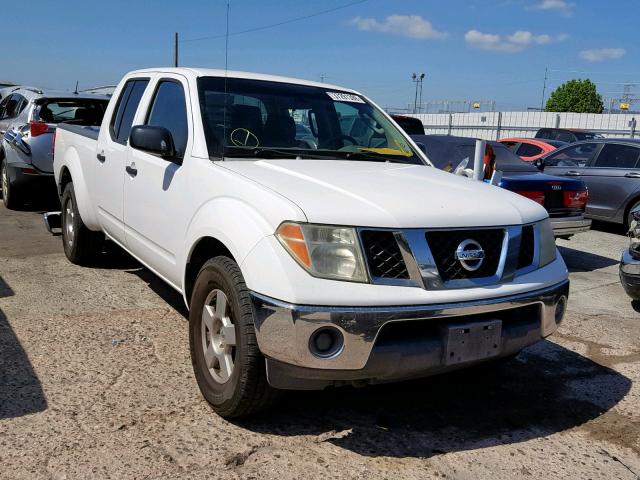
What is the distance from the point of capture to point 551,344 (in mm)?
4617

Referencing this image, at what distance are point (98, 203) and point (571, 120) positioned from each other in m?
32.6

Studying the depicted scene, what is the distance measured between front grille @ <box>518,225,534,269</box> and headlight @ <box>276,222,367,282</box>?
39.0 inches

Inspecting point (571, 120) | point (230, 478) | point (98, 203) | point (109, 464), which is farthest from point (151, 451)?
point (571, 120)

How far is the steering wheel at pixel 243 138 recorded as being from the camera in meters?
3.76

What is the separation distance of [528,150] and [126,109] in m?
10.5

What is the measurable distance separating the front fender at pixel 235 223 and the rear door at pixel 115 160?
58.0 inches

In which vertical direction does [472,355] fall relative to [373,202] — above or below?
below

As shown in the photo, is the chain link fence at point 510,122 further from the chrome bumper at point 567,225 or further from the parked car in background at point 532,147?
the chrome bumper at point 567,225

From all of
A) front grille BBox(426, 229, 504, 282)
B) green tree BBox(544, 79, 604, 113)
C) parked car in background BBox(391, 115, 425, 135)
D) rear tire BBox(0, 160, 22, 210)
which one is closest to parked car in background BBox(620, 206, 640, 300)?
front grille BBox(426, 229, 504, 282)

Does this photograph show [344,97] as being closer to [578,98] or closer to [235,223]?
[235,223]

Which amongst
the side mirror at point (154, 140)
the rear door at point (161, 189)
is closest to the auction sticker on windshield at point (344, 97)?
the rear door at point (161, 189)

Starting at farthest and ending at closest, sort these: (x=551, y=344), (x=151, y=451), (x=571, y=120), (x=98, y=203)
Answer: (x=571, y=120)
(x=98, y=203)
(x=551, y=344)
(x=151, y=451)

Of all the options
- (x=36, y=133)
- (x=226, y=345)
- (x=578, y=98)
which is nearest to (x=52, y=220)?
(x=36, y=133)

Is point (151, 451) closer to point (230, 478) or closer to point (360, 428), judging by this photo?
point (230, 478)
